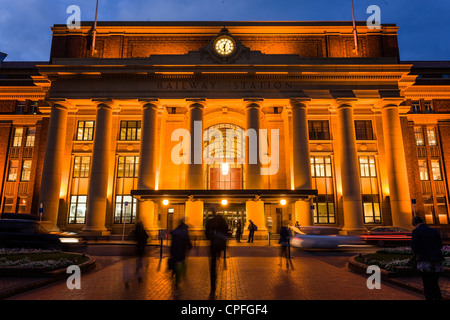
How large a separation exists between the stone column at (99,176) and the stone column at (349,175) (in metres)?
21.9

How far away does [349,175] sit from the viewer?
28.5 meters

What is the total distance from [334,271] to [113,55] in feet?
107

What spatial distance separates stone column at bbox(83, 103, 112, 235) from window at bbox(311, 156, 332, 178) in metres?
20.6

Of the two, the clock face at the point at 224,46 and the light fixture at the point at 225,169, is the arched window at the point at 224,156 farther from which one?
the clock face at the point at 224,46

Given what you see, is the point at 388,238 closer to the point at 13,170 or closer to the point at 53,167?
A: the point at 53,167

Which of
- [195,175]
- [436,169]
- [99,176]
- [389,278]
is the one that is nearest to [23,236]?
[99,176]

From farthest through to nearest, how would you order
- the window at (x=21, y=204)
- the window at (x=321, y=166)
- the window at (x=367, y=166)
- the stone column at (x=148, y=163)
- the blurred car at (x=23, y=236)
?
the window at (x=21, y=204)
the window at (x=321, y=166)
the window at (x=367, y=166)
the stone column at (x=148, y=163)
the blurred car at (x=23, y=236)

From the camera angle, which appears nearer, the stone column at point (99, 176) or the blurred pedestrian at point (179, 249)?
the blurred pedestrian at point (179, 249)

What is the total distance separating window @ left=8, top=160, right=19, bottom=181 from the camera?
35375mm

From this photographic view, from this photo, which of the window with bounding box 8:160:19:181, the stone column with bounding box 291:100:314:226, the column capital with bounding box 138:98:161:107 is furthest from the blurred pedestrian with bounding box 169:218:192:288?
the window with bounding box 8:160:19:181

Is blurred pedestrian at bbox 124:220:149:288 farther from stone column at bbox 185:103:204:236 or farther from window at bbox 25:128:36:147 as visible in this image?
window at bbox 25:128:36:147

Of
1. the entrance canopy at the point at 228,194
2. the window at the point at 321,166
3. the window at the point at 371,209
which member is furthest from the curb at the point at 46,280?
the window at the point at 371,209

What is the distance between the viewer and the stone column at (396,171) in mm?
27859
